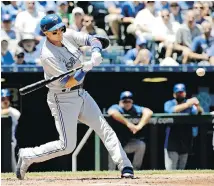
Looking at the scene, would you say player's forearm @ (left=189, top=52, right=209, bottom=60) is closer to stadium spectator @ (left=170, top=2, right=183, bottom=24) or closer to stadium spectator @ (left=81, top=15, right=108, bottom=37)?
stadium spectator @ (left=170, top=2, right=183, bottom=24)

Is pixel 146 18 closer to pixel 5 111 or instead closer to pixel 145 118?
pixel 145 118

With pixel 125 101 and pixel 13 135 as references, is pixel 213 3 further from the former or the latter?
pixel 13 135

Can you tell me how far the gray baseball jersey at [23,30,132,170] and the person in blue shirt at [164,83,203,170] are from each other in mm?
4067

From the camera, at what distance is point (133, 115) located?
11555mm

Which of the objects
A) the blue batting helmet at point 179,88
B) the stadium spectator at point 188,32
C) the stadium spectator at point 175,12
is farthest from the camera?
the stadium spectator at point 175,12

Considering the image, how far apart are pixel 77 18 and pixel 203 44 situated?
227 cm

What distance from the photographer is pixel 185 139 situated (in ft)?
38.7

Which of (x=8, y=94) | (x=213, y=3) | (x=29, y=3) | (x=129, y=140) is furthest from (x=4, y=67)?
(x=213, y=3)

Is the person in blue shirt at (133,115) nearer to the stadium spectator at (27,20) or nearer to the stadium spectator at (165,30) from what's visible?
the stadium spectator at (165,30)

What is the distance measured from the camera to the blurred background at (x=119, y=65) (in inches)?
472

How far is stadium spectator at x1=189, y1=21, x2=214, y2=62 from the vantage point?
12.8 meters

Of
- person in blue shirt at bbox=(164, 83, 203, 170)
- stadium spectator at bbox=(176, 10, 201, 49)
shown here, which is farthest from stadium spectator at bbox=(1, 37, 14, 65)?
stadium spectator at bbox=(176, 10, 201, 49)

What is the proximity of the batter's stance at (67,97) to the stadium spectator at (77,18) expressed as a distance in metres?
5.17

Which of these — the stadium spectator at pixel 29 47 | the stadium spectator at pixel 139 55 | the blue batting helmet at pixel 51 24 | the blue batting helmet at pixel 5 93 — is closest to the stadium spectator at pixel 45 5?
the stadium spectator at pixel 29 47
